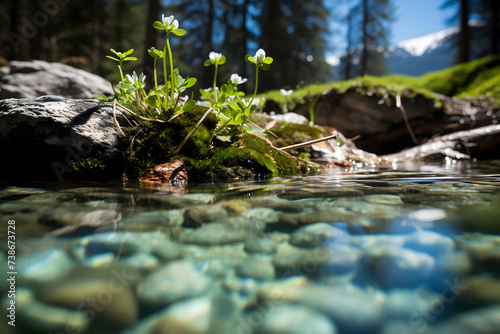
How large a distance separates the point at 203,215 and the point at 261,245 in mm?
405

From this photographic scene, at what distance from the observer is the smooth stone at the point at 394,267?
71 cm

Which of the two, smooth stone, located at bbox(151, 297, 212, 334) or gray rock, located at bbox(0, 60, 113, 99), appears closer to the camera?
smooth stone, located at bbox(151, 297, 212, 334)

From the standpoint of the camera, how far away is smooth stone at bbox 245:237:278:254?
2.93 feet

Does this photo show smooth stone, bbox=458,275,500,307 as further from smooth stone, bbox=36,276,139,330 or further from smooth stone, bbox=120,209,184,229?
smooth stone, bbox=120,209,184,229

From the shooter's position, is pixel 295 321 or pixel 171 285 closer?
pixel 295 321

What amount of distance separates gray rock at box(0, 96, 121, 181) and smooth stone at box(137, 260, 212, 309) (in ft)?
6.52

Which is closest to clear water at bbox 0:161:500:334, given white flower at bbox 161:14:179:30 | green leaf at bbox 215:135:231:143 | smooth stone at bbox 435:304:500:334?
smooth stone at bbox 435:304:500:334

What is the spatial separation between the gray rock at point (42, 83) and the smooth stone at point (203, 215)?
668 cm

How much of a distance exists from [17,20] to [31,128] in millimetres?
12581

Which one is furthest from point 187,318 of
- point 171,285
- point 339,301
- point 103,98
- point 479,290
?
point 103,98

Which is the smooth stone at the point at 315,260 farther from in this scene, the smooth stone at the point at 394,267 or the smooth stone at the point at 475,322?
the smooth stone at the point at 475,322

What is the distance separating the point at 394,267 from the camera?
0.77 meters

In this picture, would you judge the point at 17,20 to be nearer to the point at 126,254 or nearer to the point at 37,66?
the point at 37,66

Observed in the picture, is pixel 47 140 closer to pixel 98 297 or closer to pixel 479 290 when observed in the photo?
pixel 98 297
